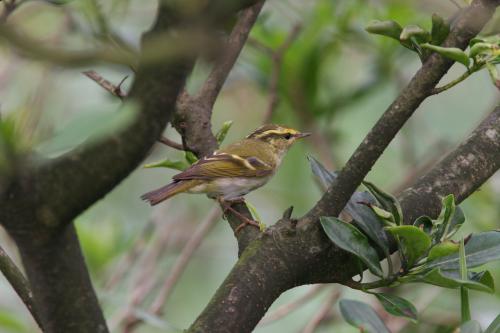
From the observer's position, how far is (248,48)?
9.21ft

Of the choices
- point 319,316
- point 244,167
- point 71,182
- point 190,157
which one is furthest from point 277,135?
point 71,182

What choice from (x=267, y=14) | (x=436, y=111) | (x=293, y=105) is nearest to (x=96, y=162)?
(x=267, y=14)

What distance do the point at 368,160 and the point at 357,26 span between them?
1609 mm

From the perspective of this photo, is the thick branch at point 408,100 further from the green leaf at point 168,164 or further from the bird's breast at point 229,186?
the bird's breast at point 229,186

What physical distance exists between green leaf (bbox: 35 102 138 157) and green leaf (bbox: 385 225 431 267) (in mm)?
538

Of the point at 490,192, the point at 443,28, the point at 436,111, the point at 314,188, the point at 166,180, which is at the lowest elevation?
the point at 166,180

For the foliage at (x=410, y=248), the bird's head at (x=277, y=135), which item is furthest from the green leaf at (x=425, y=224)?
the bird's head at (x=277, y=135)

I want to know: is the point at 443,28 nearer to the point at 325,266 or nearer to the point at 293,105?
the point at 325,266

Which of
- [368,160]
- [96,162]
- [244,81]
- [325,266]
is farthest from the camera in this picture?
[244,81]

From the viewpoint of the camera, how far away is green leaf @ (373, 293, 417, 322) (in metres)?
1.21

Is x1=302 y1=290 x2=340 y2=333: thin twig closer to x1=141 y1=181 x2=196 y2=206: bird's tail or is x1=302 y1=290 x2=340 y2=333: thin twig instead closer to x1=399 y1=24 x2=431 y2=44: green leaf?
x1=141 y1=181 x2=196 y2=206: bird's tail

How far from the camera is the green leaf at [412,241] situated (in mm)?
1124

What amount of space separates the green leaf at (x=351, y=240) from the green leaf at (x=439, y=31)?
0.93 feet

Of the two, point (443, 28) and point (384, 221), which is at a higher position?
point (443, 28)
